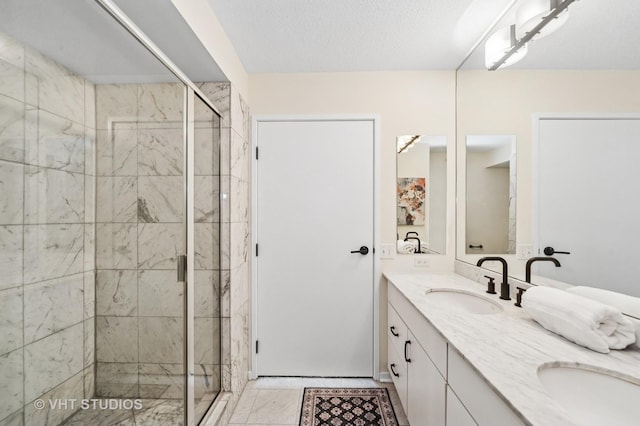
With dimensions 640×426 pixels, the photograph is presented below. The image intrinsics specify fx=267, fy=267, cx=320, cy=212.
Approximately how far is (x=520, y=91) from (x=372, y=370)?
213 cm

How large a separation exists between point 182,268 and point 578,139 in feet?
6.51

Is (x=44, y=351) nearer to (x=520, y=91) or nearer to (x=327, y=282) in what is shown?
(x=327, y=282)

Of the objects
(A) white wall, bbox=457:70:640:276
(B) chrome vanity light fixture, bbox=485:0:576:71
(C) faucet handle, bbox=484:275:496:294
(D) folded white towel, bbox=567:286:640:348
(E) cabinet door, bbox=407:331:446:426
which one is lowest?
(E) cabinet door, bbox=407:331:446:426

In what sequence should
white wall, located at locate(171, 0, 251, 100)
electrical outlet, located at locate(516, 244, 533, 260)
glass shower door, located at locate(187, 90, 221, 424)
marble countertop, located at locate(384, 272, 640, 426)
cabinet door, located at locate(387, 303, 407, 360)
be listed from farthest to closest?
cabinet door, located at locate(387, 303, 407, 360) → glass shower door, located at locate(187, 90, 221, 424) → electrical outlet, located at locate(516, 244, 533, 260) → white wall, located at locate(171, 0, 251, 100) → marble countertop, located at locate(384, 272, 640, 426)

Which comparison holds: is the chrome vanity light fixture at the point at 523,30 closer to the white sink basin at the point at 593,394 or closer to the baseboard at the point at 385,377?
the white sink basin at the point at 593,394

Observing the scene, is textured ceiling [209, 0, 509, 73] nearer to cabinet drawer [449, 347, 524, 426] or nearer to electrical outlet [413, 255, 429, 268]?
electrical outlet [413, 255, 429, 268]

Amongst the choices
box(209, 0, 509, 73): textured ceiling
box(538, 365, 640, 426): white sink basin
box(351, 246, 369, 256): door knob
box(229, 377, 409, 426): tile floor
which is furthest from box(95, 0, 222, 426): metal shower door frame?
box(538, 365, 640, 426): white sink basin

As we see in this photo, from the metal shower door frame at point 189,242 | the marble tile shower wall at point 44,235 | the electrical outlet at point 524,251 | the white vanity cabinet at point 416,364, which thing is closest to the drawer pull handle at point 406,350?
the white vanity cabinet at point 416,364

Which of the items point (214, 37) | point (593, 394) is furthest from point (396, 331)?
point (214, 37)

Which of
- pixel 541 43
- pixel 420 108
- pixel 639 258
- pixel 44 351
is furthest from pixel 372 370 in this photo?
pixel 541 43

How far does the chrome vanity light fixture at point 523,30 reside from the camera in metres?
1.23

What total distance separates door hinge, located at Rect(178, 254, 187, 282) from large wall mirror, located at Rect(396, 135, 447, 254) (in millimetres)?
A: 1531

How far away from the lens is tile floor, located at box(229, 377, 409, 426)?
1.69 meters

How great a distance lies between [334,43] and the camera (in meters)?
1.78
